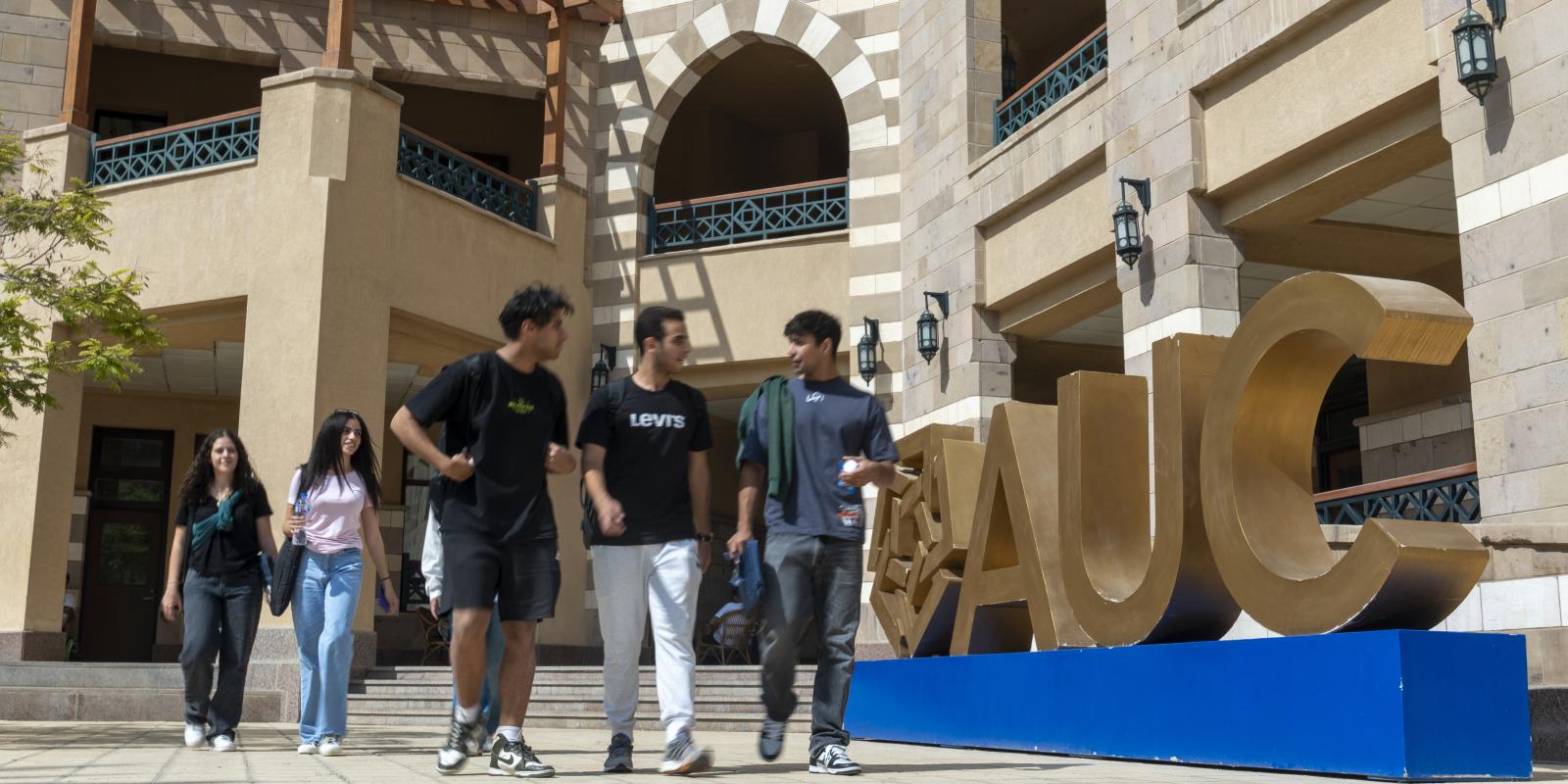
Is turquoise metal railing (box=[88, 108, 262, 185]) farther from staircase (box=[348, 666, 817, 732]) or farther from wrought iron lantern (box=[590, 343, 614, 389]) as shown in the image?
staircase (box=[348, 666, 817, 732])

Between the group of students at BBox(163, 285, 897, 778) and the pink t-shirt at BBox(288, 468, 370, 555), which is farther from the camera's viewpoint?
the pink t-shirt at BBox(288, 468, 370, 555)

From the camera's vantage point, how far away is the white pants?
17.6 ft

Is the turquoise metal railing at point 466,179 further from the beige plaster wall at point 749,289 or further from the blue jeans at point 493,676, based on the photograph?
the blue jeans at point 493,676

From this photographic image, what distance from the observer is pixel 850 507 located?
5652 millimetres

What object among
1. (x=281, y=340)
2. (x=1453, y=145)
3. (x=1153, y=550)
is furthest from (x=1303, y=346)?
(x=281, y=340)

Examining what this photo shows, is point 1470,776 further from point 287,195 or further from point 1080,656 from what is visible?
point 287,195

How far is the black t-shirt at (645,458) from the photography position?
5.40 m

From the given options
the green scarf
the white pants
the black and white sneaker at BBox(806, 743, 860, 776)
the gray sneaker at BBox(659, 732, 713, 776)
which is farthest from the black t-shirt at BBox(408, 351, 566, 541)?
the green scarf

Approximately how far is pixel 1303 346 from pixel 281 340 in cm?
1034

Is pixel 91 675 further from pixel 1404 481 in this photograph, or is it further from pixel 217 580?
pixel 1404 481

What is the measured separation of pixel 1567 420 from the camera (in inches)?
308

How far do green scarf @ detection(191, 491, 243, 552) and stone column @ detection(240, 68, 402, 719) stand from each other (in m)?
5.70

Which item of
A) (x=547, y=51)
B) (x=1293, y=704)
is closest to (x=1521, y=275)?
(x=1293, y=704)

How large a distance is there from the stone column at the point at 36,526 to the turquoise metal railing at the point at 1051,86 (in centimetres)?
937
